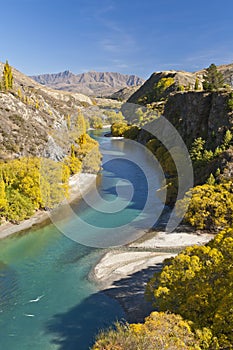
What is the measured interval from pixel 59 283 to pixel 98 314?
672 centimetres

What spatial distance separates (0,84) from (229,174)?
216 feet

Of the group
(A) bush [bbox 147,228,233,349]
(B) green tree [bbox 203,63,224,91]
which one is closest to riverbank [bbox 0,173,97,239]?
(A) bush [bbox 147,228,233,349]

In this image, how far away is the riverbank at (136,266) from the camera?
2958 cm

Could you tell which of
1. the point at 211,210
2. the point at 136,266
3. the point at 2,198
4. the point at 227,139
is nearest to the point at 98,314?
the point at 136,266

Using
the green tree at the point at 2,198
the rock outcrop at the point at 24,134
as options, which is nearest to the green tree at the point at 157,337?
the green tree at the point at 2,198

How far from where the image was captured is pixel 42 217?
161 ft

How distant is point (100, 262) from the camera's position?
36.7 m

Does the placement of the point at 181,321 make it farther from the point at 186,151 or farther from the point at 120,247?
the point at 186,151

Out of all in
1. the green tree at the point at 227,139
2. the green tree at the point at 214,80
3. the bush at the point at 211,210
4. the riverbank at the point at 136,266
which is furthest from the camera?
the green tree at the point at 214,80

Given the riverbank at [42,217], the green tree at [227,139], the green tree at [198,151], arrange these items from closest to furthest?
1. the riverbank at [42,217]
2. the green tree at [227,139]
3. the green tree at [198,151]

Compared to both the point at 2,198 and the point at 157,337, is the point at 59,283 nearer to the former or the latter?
the point at 157,337

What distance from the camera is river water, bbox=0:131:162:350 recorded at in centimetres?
2567

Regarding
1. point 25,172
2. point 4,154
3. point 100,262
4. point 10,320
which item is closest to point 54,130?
point 4,154

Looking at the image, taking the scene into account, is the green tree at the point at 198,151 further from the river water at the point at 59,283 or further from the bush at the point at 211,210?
the bush at the point at 211,210
